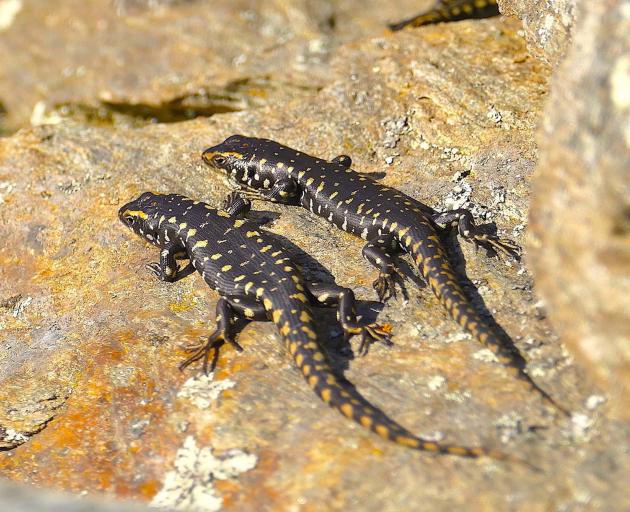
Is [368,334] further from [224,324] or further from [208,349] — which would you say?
[208,349]

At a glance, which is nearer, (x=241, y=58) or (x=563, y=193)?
(x=563, y=193)

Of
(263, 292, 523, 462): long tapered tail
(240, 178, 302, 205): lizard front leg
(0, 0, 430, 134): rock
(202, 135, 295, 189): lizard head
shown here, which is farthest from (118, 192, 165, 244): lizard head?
(0, 0, 430, 134): rock

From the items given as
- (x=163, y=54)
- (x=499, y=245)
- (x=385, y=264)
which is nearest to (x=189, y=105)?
(x=163, y=54)

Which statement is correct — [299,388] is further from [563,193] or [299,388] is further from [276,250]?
[563,193]

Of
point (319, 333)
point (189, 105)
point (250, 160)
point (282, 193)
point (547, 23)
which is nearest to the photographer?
point (319, 333)

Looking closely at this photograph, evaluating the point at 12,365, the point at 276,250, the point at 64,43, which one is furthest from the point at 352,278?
the point at 64,43
